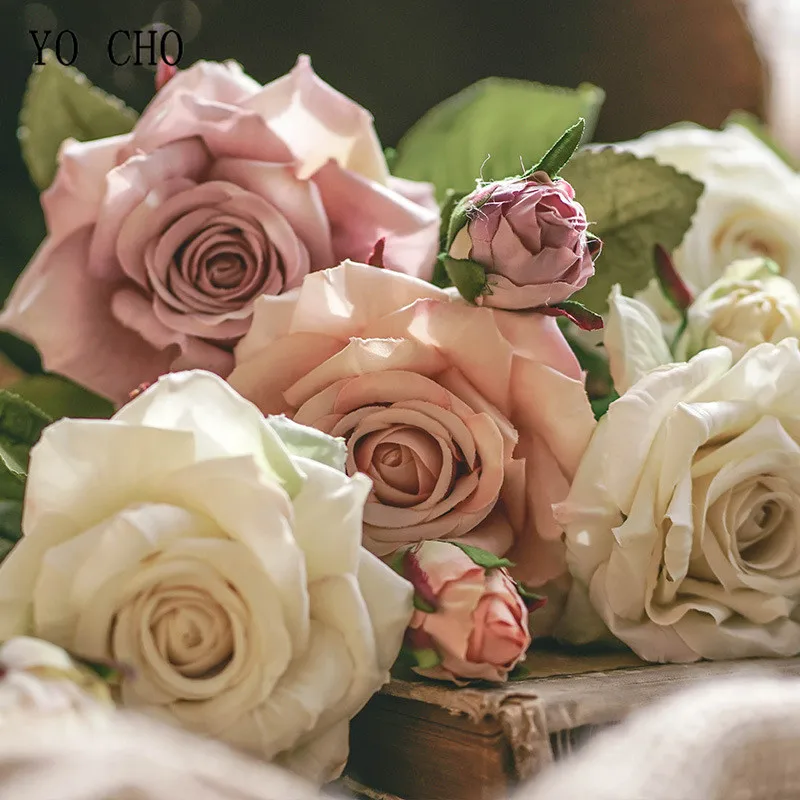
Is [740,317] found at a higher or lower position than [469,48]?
lower

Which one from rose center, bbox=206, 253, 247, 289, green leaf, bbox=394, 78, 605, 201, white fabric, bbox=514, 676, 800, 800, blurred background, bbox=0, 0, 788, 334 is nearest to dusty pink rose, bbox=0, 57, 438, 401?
rose center, bbox=206, 253, 247, 289

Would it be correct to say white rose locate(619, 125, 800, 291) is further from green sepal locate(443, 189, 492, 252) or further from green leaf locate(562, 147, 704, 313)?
green sepal locate(443, 189, 492, 252)

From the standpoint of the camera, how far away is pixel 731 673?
368 millimetres

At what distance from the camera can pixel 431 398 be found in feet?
1.22

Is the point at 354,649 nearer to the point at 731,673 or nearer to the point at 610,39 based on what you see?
the point at 731,673

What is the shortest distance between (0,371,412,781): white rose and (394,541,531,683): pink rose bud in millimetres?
25

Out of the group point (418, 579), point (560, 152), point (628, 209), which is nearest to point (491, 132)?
point (628, 209)

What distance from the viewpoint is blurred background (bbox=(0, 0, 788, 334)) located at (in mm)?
856

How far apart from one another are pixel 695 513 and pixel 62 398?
314 millimetres

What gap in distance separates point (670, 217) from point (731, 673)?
0.23m

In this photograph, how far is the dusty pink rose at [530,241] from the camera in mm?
351

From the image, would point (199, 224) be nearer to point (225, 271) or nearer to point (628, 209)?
point (225, 271)

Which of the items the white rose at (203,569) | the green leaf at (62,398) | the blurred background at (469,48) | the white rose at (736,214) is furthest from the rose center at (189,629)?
the blurred background at (469,48)

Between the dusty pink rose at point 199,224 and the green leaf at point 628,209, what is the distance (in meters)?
0.09
